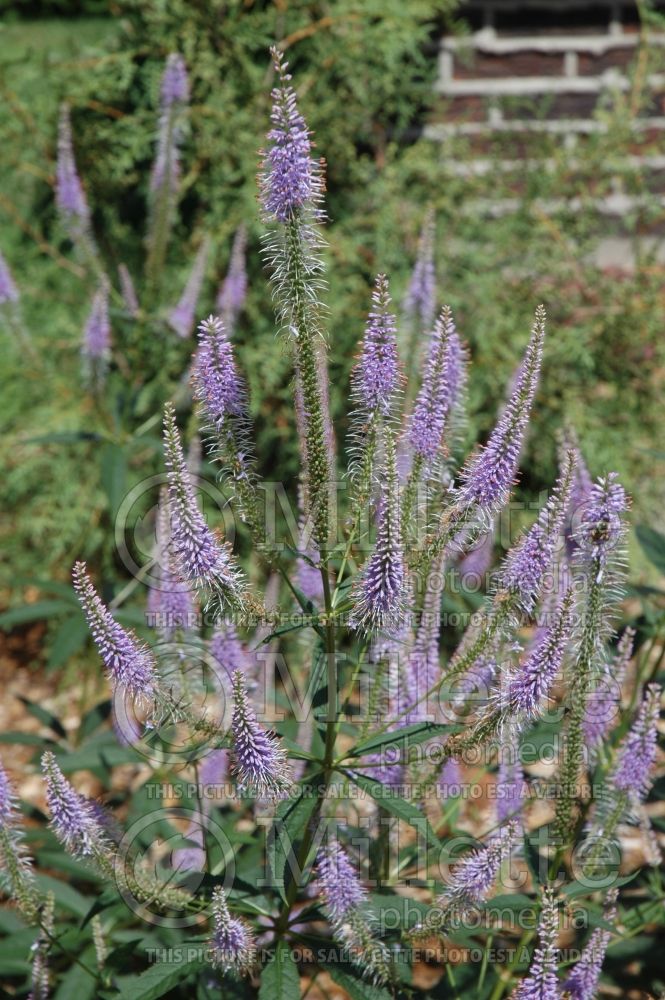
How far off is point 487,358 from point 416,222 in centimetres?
91

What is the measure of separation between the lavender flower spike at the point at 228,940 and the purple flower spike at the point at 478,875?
1.16 feet

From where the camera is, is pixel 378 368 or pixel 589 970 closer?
pixel 378 368

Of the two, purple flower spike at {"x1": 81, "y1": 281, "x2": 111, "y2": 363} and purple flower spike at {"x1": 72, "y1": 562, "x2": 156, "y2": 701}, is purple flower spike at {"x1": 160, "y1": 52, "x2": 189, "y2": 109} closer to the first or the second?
purple flower spike at {"x1": 81, "y1": 281, "x2": 111, "y2": 363}

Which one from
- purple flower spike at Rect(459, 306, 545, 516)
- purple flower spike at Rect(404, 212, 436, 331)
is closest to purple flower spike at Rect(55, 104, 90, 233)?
purple flower spike at Rect(404, 212, 436, 331)

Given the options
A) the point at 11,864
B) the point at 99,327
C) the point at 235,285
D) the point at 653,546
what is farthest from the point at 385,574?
the point at 235,285

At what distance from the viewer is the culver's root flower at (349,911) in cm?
176

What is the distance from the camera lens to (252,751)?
5.13 ft

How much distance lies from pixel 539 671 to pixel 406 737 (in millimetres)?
362

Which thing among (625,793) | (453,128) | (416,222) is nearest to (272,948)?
(625,793)

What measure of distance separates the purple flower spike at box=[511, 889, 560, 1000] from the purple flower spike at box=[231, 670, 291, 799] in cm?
46

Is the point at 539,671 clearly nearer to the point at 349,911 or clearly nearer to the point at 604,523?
the point at 604,523

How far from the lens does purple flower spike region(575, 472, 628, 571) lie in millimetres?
1604

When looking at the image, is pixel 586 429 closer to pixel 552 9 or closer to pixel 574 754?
pixel 552 9

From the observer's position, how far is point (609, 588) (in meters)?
1.67
